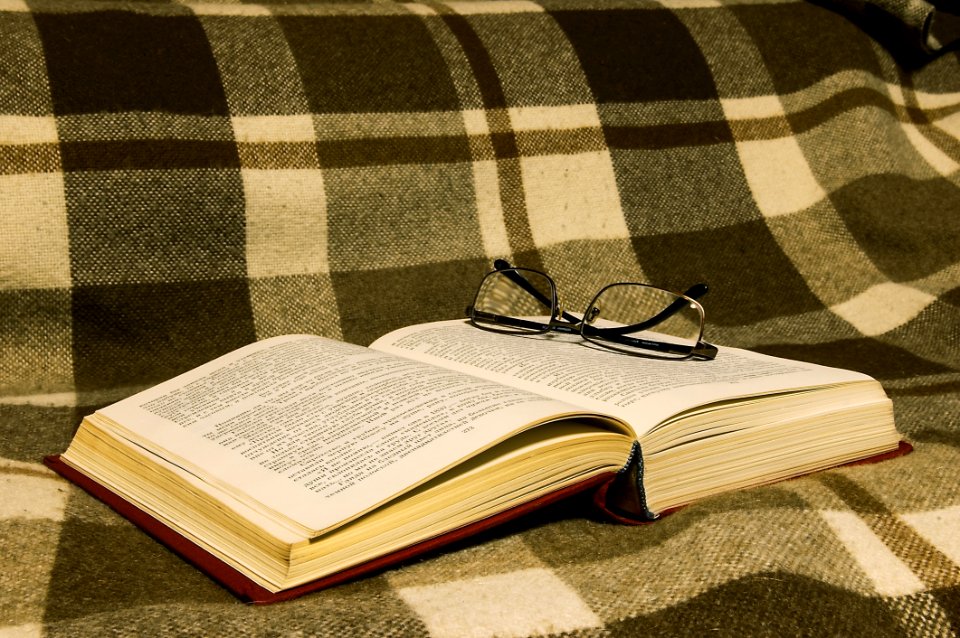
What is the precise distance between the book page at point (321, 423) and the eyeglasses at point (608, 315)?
218 mm

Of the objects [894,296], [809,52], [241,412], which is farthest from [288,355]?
[809,52]

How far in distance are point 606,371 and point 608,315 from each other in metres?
0.28

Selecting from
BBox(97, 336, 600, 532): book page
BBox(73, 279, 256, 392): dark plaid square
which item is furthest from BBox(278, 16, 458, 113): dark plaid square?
BBox(97, 336, 600, 532): book page

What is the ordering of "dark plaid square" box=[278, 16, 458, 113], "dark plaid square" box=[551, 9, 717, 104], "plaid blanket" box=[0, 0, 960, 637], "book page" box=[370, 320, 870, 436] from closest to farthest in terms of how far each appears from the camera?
"book page" box=[370, 320, 870, 436], "plaid blanket" box=[0, 0, 960, 637], "dark plaid square" box=[278, 16, 458, 113], "dark plaid square" box=[551, 9, 717, 104]

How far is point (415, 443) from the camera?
58cm

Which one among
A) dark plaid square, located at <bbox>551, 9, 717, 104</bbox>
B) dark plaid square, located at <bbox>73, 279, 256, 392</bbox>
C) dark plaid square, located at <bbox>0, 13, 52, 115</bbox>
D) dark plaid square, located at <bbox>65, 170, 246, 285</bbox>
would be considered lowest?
dark plaid square, located at <bbox>73, 279, 256, 392</bbox>

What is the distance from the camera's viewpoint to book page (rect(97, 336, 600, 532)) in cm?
55

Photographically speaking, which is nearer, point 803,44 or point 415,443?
point 415,443

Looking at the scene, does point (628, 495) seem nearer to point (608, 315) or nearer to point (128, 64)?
point (608, 315)

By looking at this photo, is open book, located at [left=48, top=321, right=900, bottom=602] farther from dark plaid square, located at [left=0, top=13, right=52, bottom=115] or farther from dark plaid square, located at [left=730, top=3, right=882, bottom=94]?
dark plaid square, located at [left=730, top=3, right=882, bottom=94]

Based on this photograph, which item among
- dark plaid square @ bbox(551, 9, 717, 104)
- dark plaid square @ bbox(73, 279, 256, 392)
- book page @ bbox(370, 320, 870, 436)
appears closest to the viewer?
book page @ bbox(370, 320, 870, 436)

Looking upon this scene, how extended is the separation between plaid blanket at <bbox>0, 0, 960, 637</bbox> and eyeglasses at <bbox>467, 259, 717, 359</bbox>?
125 mm

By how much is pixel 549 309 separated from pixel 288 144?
1.18 ft

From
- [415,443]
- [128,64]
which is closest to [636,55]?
[128,64]
